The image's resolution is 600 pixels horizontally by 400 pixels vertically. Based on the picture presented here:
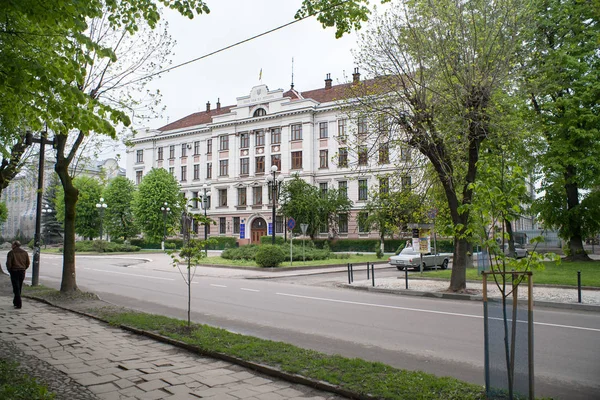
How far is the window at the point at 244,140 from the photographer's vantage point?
59.3 metres

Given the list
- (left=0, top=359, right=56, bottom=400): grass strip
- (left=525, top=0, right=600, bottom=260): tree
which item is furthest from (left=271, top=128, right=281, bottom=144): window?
(left=0, top=359, right=56, bottom=400): grass strip

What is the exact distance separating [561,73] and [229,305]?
2168 cm

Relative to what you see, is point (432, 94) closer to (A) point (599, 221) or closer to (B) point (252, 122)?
(A) point (599, 221)

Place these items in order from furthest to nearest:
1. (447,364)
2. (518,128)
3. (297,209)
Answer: (297,209), (518,128), (447,364)

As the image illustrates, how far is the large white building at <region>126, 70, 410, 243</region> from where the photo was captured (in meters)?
52.6

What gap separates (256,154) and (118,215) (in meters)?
23.5

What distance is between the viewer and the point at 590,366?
6781mm

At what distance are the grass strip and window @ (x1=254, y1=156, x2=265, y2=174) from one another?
52151 mm

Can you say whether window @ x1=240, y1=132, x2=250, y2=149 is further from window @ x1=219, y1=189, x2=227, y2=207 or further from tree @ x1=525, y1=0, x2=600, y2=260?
tree @ x1=525, y1=0, x2=600, y2=260

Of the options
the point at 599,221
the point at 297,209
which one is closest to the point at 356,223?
the point at 297,209

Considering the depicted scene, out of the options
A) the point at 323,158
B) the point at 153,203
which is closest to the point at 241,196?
the point at 153,203

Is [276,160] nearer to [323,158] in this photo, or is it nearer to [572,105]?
[323,158]

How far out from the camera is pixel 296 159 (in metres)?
55.1

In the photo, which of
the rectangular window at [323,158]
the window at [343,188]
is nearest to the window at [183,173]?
the rectangular window at [323,158]
